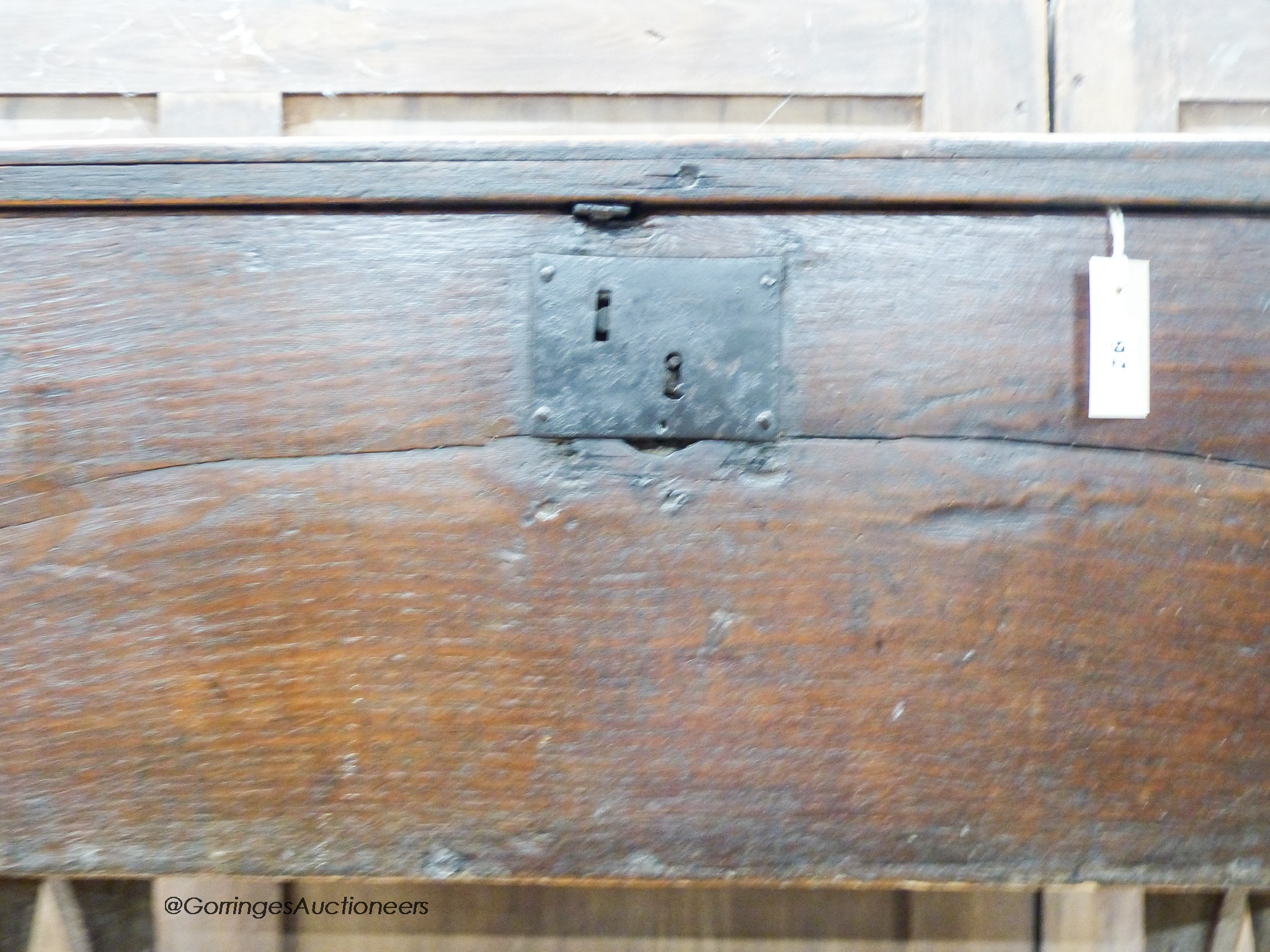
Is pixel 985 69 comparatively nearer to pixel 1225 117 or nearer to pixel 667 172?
pixel 1225 117

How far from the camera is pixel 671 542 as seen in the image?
1.60 ft

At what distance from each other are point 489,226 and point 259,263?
0.49 feet

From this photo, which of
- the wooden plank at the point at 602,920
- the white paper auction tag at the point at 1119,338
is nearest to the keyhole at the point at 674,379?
the white paper auction tag at the point at 1119,338

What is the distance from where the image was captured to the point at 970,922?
71 cm

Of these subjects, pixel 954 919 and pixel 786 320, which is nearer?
pixel 786 320

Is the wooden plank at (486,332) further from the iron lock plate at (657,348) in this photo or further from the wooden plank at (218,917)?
the wooden plank at (218,917)

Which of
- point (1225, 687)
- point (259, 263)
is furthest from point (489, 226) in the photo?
point (1225, 687)

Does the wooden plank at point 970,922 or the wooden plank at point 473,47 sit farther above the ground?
A: the wooden plank at point 473,47

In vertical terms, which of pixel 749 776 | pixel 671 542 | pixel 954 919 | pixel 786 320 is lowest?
pixel 954 919

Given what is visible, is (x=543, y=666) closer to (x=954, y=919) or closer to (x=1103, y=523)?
(x=1103, y=523)

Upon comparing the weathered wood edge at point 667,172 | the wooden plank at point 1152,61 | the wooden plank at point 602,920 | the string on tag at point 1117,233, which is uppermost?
the wooden plank at point 1152,61

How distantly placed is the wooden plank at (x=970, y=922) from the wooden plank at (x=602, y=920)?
0.02m

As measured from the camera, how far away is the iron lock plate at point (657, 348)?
0.49 m

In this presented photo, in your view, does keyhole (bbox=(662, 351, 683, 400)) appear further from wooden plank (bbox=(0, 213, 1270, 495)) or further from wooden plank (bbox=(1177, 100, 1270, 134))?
wooden plank (bbox=(1177, 100, 1270, 134))
